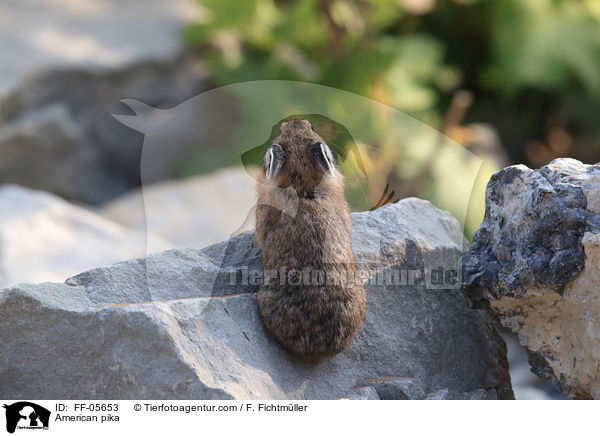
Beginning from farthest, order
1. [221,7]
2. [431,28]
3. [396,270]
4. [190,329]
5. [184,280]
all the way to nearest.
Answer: [431,28] → [221,7] → [396,270] → [184,280] → [190,329]

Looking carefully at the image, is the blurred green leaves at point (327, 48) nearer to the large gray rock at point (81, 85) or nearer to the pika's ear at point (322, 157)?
the large gray rock at point (81, 85)

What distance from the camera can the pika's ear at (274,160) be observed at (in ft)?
8.90

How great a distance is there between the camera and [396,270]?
3.03 m

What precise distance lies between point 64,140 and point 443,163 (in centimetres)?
371

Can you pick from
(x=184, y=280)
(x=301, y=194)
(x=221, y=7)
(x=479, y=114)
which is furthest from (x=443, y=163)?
(x=479, y=114)

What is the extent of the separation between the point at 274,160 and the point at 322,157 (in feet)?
0.60

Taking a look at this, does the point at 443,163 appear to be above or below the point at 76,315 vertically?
above

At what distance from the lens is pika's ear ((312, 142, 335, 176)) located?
2.72 meters

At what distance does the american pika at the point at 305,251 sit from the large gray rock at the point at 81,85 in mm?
3225
